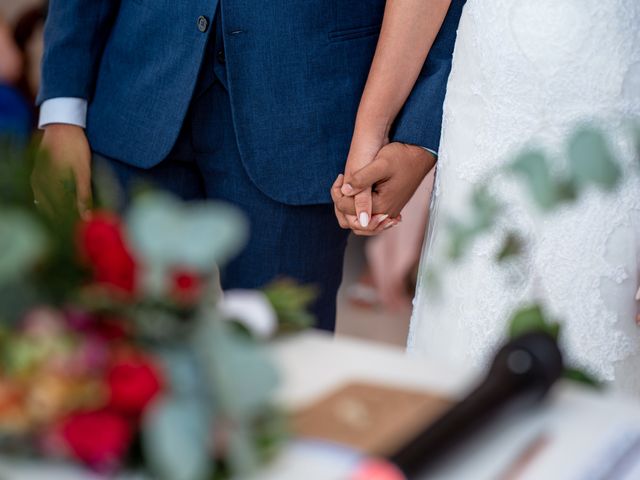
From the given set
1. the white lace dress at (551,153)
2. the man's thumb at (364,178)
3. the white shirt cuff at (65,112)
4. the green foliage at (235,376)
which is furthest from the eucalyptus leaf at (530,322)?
the white shirt cuff at (65,112)

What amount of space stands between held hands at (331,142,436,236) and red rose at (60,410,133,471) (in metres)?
0.85

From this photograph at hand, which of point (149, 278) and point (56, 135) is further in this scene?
point (56, 135)

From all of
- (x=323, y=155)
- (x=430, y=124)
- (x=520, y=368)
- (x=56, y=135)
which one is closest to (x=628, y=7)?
(x=430, y=124)

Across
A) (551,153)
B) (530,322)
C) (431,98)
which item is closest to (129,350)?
(530,322)

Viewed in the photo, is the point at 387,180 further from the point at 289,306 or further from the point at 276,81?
the point at 289,306

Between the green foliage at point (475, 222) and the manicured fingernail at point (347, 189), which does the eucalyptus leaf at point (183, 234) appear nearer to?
the green foliage at point (475, 222)

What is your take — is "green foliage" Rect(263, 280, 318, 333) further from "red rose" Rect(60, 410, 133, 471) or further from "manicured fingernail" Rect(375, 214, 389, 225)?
"manicured fingernail" Rect(375, 214, 389, 225)

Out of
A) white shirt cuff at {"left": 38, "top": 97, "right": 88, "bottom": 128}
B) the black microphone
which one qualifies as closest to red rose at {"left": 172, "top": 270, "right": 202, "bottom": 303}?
the black microphone

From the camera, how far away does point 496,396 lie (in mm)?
526

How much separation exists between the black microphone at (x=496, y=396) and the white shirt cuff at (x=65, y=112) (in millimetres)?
1109

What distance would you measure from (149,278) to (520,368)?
0.77 feet

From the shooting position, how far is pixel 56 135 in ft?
4.90

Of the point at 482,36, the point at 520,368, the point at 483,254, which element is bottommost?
the point at 483,254

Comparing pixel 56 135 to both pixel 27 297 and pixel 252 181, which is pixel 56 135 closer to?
pixel 252 181
